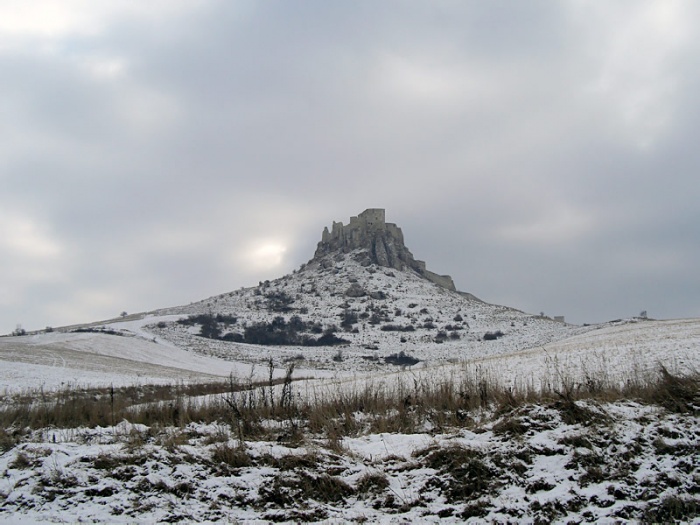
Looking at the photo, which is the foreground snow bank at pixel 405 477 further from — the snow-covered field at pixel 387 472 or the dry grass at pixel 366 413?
the dry grass at pixel 366 413

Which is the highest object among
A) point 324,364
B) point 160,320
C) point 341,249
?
point 341,249

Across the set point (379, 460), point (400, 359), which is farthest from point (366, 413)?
point (400, 359)

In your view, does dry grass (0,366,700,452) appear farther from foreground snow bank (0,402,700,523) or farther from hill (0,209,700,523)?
foreground snow bank (0,402,700,523)

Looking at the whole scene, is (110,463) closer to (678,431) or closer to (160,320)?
(678,431)

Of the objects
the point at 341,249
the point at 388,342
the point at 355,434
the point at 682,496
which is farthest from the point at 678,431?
the point at 341,249

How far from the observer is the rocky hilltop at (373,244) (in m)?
164

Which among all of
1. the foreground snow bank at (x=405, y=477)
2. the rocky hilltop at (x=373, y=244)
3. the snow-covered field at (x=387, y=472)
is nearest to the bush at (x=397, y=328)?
the rocky hilltop at (x=373, y=244)

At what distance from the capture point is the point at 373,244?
16600cm

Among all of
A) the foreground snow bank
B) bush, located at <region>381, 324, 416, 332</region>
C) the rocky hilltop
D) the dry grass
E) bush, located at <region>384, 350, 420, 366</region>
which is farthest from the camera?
the rocky hilltop

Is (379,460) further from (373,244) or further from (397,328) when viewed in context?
(373,244)

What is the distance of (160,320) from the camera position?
368 feet

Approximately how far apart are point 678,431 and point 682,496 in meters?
1.38

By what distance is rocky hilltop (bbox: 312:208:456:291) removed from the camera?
164m

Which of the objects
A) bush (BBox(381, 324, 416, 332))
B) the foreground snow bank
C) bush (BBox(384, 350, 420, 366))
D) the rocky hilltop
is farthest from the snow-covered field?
the rocky hilltop
